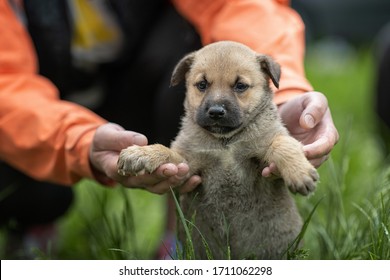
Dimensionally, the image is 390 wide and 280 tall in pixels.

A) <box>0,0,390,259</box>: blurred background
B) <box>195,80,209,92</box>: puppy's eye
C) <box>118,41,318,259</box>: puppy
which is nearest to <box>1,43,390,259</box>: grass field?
<box>0,0,390,259</box>: blurred background

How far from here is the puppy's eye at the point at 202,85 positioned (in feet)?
8.07

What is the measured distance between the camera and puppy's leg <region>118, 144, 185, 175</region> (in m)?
2.33

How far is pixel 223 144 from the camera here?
2502 mm

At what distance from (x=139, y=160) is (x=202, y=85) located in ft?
1.21

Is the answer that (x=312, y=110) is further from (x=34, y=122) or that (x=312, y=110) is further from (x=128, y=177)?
(x=34, y=122)

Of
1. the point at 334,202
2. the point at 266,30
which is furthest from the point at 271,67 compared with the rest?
the point at 334,202

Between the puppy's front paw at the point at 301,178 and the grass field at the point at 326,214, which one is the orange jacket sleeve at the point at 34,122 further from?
the puppy's front paw at the point at 301,178

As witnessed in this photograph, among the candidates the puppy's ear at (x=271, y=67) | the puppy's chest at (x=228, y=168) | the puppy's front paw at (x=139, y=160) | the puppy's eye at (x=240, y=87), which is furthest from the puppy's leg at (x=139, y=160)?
the puppy's ear at (x=271, y=67)

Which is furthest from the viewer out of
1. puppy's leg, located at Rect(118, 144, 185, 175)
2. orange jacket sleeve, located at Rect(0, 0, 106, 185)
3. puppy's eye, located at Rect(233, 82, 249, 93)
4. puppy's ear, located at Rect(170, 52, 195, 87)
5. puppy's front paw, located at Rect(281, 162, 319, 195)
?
orange jacket sleeve, located at Rect(0, 0, 106, 185)

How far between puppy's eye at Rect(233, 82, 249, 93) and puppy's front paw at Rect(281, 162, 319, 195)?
36cm

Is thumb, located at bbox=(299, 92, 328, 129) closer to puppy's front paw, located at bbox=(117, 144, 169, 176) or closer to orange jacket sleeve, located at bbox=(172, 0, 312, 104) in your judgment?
orange jacket sleeve, located at bbox=(172, 0, 312, 104)
